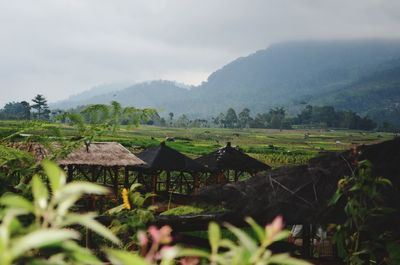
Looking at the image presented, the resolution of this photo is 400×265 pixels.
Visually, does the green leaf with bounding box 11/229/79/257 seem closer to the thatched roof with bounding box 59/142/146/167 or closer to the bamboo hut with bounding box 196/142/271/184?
the thatched roof with bounding box 59/142/146/167

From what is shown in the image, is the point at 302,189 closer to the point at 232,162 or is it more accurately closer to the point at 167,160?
the point at 167,160

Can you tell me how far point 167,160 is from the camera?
1605cm

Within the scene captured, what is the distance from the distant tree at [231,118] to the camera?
131m

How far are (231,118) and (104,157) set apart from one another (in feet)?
383

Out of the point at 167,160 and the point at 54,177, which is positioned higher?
the point at 54,177

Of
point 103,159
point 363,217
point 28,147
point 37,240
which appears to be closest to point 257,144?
point 103,159

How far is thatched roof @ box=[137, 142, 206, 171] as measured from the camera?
15.8m

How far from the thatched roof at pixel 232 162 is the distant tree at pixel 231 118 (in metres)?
114

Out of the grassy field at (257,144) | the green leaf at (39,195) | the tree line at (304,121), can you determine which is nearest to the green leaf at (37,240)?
the green leaf at (39,195)

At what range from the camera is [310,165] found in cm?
358

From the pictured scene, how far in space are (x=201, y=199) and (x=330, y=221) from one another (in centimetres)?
101

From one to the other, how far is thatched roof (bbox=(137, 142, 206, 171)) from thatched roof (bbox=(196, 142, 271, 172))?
0.47 metres

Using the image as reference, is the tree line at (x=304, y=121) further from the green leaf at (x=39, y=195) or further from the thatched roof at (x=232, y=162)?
the green leaf at (x=39, y=195)

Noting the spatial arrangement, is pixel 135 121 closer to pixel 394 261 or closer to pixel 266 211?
pixel 266 211
